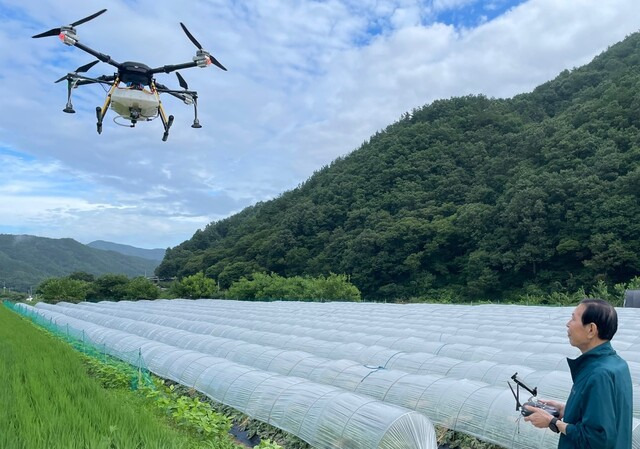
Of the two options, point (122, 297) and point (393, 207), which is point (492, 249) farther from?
point (122, 297)

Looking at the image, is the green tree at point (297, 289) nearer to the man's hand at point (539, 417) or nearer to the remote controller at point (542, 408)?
the remote controller at point (542, 408)

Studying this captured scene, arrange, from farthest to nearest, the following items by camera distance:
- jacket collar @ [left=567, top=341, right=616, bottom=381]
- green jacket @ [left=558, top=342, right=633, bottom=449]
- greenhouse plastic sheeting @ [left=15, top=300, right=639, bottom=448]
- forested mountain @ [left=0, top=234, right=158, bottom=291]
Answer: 1. forested mountain @ [left=0, top=234, right=158, bottom=291]
2. greenhouse plastic sheeting @ [left=15, top=300, right=639, bottom=448]
3. jacket collar @ [left=567, top=341, right=616, bottom=381]
4. green jacket @ [left=558, top=342, right=633, bottom=449]

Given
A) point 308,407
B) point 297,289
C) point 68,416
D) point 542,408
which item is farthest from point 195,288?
point 542,408

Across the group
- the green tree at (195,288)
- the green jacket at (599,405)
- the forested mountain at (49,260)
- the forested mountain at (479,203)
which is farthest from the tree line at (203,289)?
the forested mountain at (49,260)

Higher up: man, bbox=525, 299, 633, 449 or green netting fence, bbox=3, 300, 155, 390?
man, bbox=525, 299, 633, 449

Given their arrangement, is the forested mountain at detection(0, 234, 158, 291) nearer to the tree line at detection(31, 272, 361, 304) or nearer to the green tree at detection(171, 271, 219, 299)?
the tree line at detection(31, 272, 361, 304)

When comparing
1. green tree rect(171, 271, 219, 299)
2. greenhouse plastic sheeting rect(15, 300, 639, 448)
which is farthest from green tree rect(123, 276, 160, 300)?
greenhouse plastic sheeting rect(15, 300, 639, 448)
